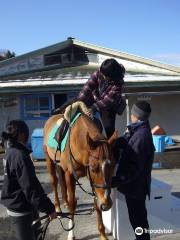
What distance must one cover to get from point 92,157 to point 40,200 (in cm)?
108

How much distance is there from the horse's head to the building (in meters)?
13.0

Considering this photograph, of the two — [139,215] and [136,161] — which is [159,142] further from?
[136,161]

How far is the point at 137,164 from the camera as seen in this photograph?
4941 millimetres

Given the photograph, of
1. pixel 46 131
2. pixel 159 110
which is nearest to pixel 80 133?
pixel 46 131

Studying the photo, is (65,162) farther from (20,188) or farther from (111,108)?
(20,188)

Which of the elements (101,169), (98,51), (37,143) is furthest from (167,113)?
(101,169)

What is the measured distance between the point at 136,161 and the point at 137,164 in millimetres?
38

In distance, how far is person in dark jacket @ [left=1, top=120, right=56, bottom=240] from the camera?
4.02m

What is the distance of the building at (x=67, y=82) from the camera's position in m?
18.2

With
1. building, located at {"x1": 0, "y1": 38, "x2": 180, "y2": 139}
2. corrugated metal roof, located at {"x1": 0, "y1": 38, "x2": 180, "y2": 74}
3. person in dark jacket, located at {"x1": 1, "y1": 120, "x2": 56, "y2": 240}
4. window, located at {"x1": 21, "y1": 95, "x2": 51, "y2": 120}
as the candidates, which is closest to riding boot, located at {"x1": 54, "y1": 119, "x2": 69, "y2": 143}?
person in dark jacket, located at {"x1": 1, "y1": 120, "x2": 56, "y2": 240}

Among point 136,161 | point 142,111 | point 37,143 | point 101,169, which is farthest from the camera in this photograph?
point 37,143

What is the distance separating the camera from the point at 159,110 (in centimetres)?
1966

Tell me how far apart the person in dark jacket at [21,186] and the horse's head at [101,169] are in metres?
0.80

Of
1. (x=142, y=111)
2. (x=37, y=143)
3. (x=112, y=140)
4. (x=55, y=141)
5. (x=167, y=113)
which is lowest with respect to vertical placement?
(x=37, y=143)
